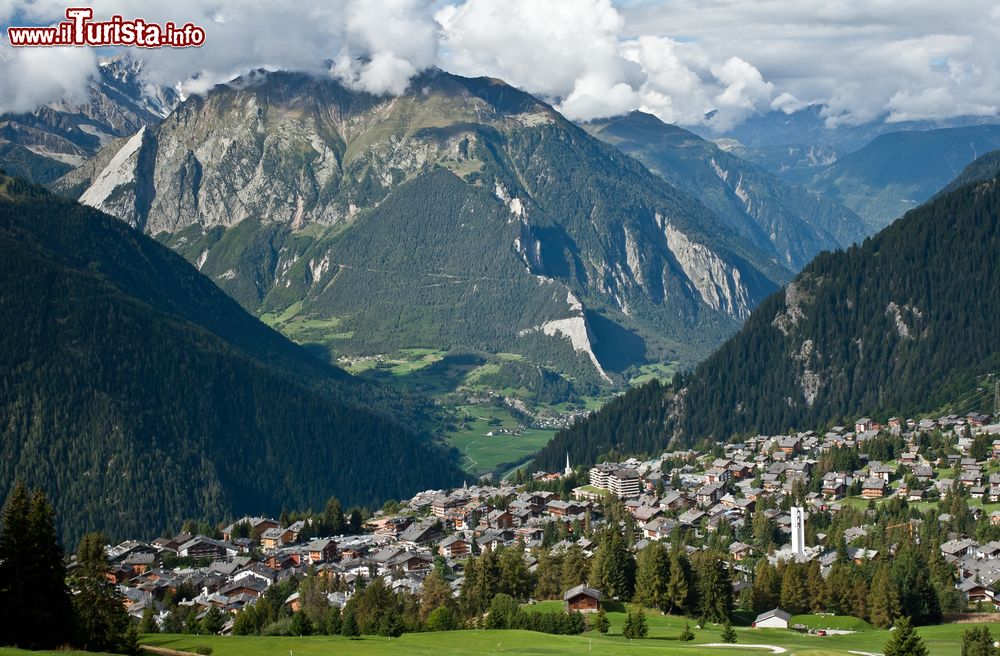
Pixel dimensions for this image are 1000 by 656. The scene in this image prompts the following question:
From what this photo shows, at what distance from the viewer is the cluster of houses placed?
130 m

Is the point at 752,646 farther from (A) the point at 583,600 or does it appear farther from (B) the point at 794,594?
(B) the point at 794,594

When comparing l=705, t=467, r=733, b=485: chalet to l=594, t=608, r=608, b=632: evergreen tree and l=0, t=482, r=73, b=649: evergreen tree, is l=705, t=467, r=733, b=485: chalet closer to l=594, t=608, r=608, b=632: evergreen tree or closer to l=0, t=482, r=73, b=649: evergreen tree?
l=594, t=608, r=608, b=632: evergreen tree

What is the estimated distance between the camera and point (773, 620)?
10662 centimetres

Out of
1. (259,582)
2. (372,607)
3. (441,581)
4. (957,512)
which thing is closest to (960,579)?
(957,512)

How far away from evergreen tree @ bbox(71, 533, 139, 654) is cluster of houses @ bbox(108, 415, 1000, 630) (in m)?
42.8

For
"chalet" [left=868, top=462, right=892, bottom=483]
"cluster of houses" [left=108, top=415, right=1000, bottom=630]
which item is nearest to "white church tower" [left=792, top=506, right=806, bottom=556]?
"cluster of houses" [left=108, top=415, right=1000, bottom=630]

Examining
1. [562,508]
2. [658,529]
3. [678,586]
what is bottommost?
[678,586]

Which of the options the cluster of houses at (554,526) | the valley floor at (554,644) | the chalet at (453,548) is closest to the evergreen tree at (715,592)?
the cluster of houses at (554,526)

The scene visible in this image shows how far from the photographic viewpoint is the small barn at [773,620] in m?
106

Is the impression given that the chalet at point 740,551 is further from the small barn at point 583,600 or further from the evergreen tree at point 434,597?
the evergreen tree at point 434,597

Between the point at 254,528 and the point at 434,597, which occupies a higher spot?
the point at 254,528

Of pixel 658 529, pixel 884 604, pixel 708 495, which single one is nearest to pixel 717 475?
pixel 708 495

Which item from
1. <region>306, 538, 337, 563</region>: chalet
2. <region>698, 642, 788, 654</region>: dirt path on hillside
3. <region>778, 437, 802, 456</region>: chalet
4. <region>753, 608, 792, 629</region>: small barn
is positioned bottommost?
<region>698, 642, 788, 654</region>: dirt path on hillside

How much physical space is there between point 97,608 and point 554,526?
86.9 metres
